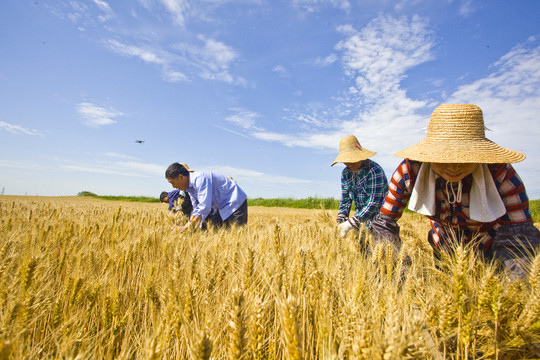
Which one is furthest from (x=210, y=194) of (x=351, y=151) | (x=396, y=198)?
(x=396, y=198)

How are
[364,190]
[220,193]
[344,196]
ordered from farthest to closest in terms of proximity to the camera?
[220,193] < [344,196] < [364,190]

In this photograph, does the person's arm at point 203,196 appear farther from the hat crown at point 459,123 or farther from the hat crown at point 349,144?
the hat crown at point 459,123

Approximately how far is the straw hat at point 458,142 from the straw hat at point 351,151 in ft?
5.37

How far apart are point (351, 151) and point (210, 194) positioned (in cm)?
222

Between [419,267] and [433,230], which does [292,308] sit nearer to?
[419,267]

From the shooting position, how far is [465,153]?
5.36ft

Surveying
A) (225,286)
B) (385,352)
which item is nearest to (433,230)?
(225,286)

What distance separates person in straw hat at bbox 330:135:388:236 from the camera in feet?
11.3

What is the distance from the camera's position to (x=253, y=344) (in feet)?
2.77

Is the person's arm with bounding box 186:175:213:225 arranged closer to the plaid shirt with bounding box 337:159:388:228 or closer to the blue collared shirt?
the blue collared shirt

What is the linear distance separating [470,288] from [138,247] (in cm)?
210

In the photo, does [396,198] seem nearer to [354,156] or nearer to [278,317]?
[278,317]

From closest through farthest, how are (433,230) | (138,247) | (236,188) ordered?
(138,247)
(433,230)
(236,188)

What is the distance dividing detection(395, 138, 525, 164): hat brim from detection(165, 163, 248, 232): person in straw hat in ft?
10.6
